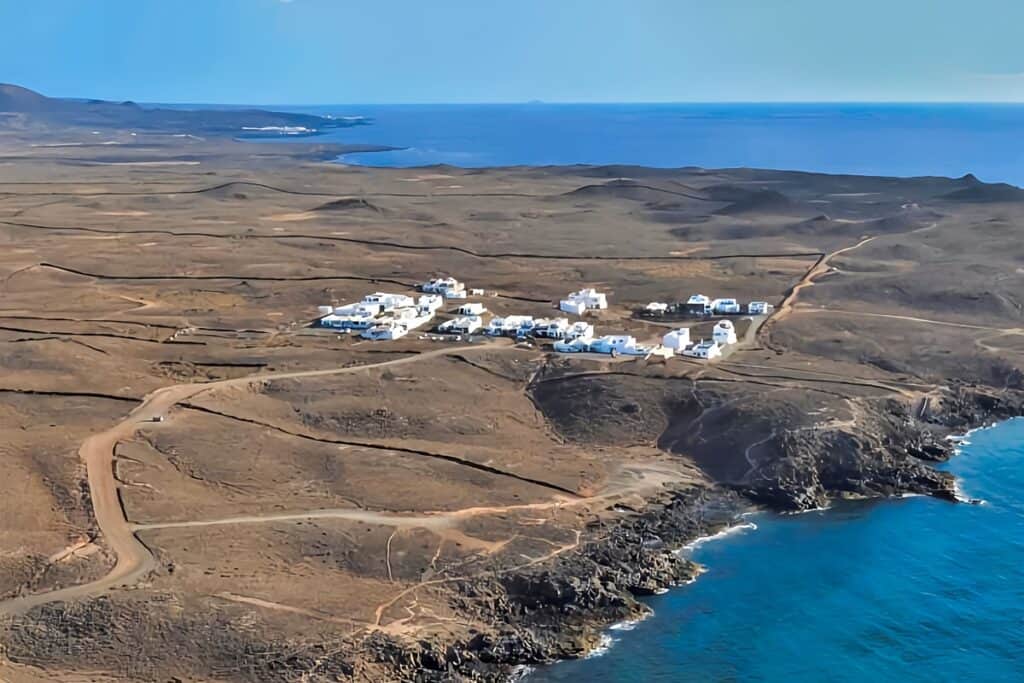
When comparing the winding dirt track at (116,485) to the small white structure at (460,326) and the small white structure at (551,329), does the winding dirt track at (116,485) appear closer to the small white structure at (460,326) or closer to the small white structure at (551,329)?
the small white structure at (460,326)

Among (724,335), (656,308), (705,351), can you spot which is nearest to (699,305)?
(656,308)

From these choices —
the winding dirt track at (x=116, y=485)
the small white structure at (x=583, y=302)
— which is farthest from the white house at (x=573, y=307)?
the winding dirt track at (x=116, y=485)

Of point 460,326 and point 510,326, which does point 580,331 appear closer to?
point 510,326

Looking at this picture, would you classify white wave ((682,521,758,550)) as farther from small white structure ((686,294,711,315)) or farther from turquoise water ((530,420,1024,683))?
small white structure ((686,294,711,315))

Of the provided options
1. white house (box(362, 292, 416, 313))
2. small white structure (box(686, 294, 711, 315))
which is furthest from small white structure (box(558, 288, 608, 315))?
white house (box(362, 292, 416, 313))

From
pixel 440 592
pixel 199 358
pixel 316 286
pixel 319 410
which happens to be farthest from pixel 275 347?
pixel 440 592

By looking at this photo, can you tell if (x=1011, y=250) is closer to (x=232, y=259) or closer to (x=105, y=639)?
(x=232, y=259)
